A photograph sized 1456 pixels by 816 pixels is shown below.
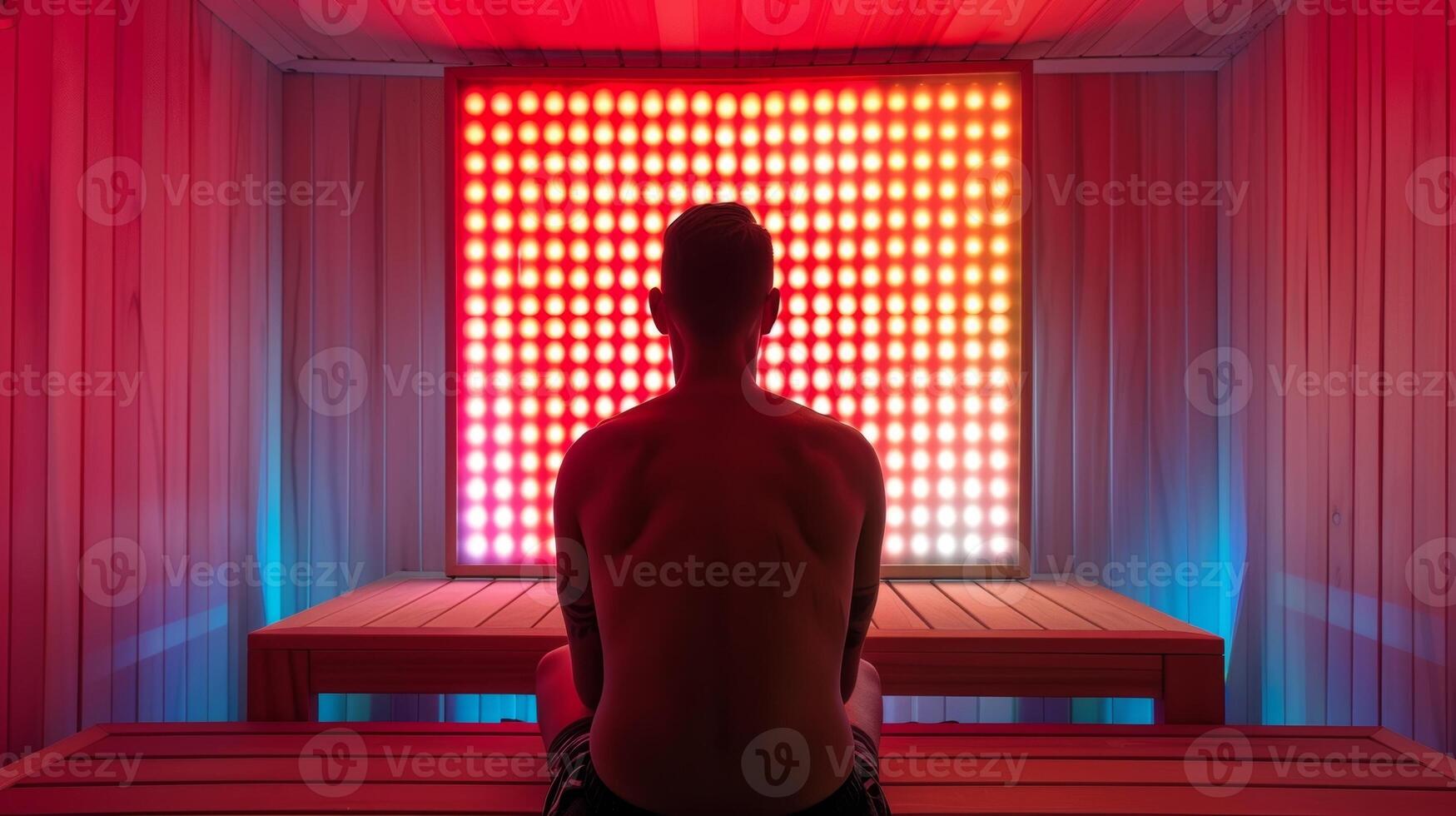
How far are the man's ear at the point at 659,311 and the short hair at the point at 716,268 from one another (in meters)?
0.06

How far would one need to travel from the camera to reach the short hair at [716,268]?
3.99 ft

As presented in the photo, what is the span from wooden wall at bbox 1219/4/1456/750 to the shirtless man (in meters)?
1.96

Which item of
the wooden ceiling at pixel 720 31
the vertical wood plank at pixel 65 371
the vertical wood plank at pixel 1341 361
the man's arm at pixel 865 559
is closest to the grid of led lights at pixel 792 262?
the wooden ceiling at pixel 720 31

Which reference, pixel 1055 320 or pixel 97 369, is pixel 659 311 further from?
pixel 1055 320

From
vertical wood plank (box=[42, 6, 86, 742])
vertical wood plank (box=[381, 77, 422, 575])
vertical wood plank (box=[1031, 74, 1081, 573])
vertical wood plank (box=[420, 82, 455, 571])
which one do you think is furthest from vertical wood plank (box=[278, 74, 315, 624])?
vertical wood plank (box=[1031, 74, 1081, 573])

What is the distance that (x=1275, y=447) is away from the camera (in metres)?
2.93

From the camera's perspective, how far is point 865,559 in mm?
1359

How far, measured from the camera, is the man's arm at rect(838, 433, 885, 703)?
127 cm

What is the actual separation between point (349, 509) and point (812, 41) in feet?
8.91

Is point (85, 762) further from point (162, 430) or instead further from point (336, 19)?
point (336, 19)

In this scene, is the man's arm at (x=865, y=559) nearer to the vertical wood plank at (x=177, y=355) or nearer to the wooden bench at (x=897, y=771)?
the wooden bench at (x=897, y=771)

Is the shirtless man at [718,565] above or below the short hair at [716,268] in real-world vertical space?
below

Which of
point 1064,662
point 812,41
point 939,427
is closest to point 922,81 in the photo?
point 812,41

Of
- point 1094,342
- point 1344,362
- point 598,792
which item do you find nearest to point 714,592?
point 598,792
